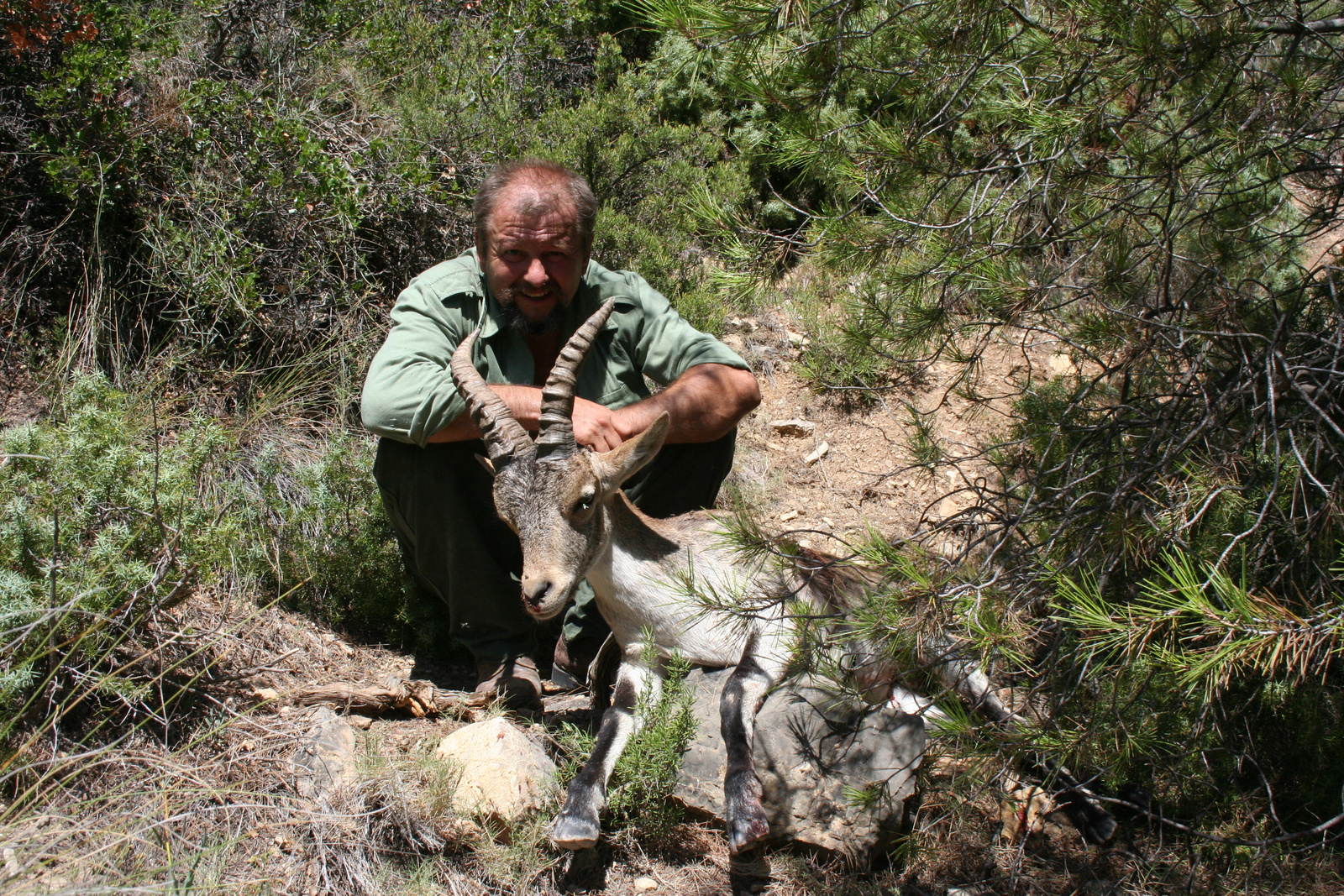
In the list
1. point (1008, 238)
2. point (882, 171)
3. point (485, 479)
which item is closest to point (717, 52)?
point (882, 171)

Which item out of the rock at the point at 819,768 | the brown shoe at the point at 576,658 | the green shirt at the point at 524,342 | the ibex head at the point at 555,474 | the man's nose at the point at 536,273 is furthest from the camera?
the brown shoe at the point at 576,658

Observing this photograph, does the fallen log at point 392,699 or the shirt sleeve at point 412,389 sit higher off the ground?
the shirt sleeve at point 412,389

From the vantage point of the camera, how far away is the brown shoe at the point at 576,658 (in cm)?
464

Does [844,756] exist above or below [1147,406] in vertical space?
below

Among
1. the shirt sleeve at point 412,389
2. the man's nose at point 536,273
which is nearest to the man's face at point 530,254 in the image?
the man's nose at point 536,273

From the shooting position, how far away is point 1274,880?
2932mm

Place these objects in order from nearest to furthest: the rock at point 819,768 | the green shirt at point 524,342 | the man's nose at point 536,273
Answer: the rock at point 819,768 → the green shirt at point 524,342 → the man's nose at point 536,273

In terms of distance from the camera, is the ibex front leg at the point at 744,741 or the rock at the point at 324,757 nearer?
the ibex front leg at the point at 744,741

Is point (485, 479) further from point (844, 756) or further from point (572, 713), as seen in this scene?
point (844, 756)

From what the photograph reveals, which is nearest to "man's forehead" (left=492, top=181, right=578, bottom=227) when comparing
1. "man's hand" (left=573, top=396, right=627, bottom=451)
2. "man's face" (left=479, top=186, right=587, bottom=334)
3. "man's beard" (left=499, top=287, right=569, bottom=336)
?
"man's face" (left=479, top=186, right=587, bottom=334)

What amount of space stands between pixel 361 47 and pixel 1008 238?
6.01 metres

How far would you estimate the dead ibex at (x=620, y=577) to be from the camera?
3.34 metres

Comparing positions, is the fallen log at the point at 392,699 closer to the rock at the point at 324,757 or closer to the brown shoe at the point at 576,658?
the rock at the point at 324,757

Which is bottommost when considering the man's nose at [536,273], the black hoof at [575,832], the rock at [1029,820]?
the rock at [1029,820]
